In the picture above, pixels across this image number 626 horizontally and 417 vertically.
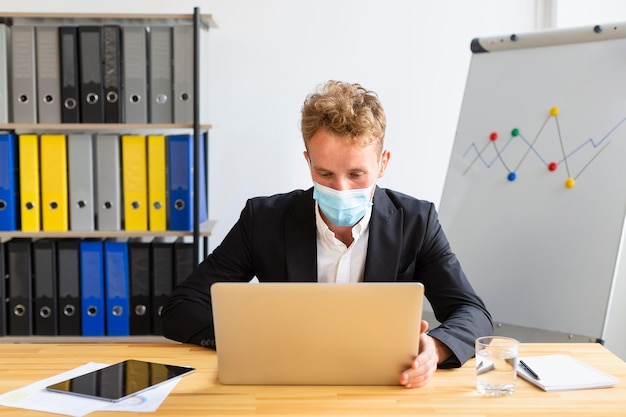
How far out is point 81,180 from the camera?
2814 mm

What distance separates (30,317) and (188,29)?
4.11 ft

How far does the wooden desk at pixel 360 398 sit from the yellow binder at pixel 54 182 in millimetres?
1399

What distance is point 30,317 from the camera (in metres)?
2.86

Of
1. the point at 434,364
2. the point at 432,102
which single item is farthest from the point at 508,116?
the point at 434,364

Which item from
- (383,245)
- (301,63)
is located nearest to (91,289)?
(301,63)

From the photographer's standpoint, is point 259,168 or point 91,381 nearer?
point 91,381

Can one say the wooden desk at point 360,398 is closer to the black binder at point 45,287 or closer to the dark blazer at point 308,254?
the dark blazer at point 308,254

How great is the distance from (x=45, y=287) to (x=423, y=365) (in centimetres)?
197

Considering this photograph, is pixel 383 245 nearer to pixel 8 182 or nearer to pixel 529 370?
pixel 529 370

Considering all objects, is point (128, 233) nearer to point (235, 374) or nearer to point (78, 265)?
point (78, 265)

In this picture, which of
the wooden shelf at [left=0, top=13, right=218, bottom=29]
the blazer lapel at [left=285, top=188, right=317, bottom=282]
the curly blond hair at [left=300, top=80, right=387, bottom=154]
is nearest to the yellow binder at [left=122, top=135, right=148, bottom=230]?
the wooden shelf at [left=0, top=13, right=218, bottom=29]

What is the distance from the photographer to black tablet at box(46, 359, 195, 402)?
1.30 m

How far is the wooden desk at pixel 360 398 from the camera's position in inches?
47.9

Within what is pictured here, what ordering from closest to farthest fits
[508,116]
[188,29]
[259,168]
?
[508,116] < [188,29] < [259,168]
